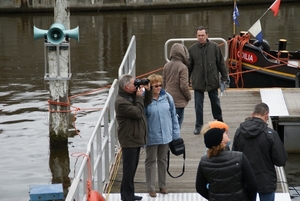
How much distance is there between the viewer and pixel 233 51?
53.9 feet

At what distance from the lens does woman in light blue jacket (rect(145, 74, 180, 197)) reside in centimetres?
790

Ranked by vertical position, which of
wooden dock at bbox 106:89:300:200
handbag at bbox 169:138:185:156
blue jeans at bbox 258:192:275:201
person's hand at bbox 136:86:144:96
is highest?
person's hand at bbox 136:86:144:96

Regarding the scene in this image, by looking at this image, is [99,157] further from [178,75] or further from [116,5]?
[116,5]

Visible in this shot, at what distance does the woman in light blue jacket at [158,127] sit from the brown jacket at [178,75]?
134cm

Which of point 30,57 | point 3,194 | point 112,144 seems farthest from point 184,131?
point 30,57

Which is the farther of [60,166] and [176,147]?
[60,166]

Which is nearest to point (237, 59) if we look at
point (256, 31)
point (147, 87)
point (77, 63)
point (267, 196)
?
point (256, 31)

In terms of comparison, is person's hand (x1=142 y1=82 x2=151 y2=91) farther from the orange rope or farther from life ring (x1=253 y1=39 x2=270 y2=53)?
life ring (x1=253 y1=39 x2=270 y2=53)

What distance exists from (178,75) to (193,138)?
59.8 inches

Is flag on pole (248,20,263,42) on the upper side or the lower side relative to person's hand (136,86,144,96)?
lower

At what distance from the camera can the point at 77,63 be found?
22.2 m

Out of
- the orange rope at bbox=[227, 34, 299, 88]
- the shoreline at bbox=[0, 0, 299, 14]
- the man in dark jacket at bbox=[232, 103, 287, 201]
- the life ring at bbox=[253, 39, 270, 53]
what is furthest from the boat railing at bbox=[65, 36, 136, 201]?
the shoreline at bbox=[0, 0, 299, 14]

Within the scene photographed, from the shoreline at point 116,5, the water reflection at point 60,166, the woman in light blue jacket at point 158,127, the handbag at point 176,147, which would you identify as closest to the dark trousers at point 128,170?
the woman in light blue jacket at point 158,127

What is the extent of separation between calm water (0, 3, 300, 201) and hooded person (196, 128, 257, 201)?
5674 mm
